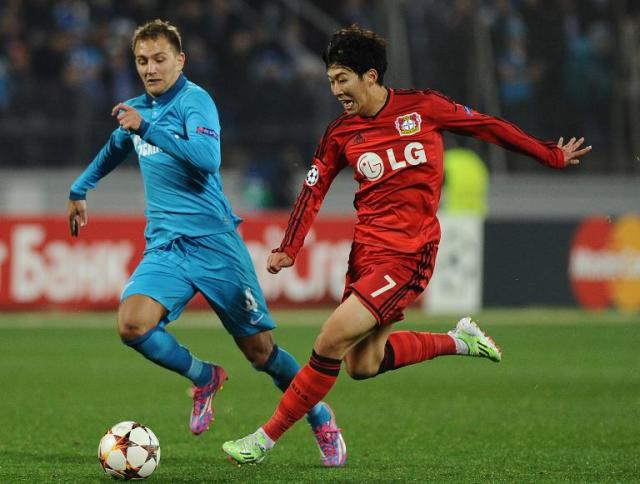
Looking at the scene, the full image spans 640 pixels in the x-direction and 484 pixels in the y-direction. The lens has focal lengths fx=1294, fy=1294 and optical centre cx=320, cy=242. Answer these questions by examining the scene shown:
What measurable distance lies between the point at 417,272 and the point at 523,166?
521 inches

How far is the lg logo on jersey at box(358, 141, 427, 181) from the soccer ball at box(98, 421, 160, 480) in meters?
1.74

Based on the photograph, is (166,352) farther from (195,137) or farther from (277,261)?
(195,137)

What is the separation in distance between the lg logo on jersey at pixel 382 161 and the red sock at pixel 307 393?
98 cm

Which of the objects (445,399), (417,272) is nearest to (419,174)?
(417,272)

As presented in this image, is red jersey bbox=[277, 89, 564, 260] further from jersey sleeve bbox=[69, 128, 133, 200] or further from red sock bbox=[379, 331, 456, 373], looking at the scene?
jersey sleeve bbox=[69, 128, 133, 200]

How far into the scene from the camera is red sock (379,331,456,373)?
6.90 metres

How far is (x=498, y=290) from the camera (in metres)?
17.7

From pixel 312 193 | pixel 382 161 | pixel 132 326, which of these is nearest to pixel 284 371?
pixel 132 326

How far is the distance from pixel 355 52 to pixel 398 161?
0.60 m

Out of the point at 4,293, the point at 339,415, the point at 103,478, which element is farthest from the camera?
the point at 4,293

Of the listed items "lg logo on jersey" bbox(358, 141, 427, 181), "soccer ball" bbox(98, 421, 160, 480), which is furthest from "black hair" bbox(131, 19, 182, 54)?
"soccer ball" bbox(98, 421, 160, 480)

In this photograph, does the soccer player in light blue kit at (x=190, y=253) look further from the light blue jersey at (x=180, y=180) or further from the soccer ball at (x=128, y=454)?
the soccer ball at (x=128, y=454)

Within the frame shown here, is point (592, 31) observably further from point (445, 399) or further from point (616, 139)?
point (445, 399)

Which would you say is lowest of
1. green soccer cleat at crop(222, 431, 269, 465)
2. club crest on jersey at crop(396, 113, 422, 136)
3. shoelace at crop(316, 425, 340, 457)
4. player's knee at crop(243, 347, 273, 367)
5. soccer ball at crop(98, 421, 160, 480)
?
shoelace at crop(316, 425, 340, 457)
